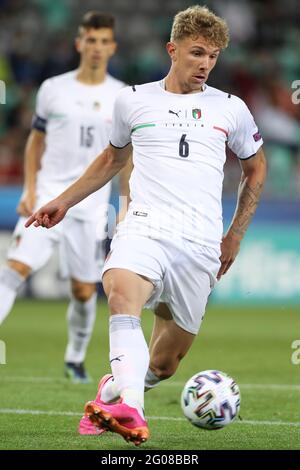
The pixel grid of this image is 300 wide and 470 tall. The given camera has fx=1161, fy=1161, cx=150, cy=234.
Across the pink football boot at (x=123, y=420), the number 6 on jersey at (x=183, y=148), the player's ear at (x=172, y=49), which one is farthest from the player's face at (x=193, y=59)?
the pink football boot at (x=123, y=420)

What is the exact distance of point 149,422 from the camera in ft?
24.1

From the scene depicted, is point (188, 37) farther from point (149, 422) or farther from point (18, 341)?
point (18, 341)

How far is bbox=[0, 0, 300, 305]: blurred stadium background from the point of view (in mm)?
16156

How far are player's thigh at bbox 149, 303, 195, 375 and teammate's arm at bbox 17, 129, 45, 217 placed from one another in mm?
2942

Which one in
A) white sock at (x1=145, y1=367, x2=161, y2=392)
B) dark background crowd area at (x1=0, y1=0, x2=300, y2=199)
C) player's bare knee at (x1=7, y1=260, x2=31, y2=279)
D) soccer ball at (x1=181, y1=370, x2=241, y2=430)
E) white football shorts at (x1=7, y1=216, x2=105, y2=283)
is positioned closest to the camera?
soccer ball at (x1=181, y1=370, x2=241, y2=430)

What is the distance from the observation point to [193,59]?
6.28 meters

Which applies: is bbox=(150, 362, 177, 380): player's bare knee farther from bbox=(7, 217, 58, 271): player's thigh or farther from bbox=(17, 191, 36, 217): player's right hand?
bbox=(17, 191, 36, 217): player's right hand

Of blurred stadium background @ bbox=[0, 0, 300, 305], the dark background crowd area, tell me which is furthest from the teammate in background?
the dark background crowd area

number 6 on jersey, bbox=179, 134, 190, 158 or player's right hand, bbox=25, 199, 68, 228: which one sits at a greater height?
number 6 on jersey, bbox=179, 134, 190, 158

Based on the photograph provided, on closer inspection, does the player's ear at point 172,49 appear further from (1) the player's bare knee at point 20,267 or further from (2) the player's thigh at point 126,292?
(1) the player's bare knee at point 20,267

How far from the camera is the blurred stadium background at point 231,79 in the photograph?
16.2 meters

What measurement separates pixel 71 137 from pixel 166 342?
357 centimetres
